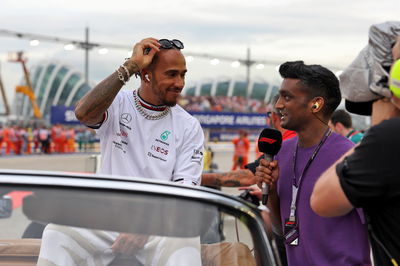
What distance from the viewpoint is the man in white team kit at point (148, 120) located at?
12.2ft

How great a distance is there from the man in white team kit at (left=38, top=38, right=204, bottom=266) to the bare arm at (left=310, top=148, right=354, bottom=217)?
144 cm

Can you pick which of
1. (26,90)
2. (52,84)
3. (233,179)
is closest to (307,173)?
(233,179)

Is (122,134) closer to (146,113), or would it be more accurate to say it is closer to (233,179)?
(146,113)

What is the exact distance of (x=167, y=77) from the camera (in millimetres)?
3977

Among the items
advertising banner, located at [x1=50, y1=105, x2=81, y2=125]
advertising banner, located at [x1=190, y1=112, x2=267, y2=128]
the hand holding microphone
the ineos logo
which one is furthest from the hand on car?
advertising banner, located at [x1=50, y1=105, x2=81, y2=125]

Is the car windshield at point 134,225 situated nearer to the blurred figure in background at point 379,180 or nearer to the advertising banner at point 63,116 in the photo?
the blurred figure in background at point 379,180

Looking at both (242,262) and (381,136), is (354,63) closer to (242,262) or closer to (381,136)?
(381,136)

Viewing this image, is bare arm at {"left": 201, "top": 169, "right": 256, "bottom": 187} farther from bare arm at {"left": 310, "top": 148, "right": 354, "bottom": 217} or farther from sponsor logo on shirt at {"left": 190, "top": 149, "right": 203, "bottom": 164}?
bare arm at {"left": 310, "top": 148, "right": 354, "bottom": 217}

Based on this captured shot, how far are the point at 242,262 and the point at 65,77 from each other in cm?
9138

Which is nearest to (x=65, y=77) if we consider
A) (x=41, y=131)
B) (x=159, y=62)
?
(x=41, y=131)

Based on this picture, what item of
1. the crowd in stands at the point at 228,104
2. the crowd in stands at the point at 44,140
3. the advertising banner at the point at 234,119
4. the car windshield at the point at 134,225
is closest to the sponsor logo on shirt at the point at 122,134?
the car windshield at the point at 134,225

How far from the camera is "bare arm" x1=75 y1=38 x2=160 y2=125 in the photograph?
3.68 m

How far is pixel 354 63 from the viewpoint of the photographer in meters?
2.48

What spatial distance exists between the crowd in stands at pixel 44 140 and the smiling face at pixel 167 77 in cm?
3308
